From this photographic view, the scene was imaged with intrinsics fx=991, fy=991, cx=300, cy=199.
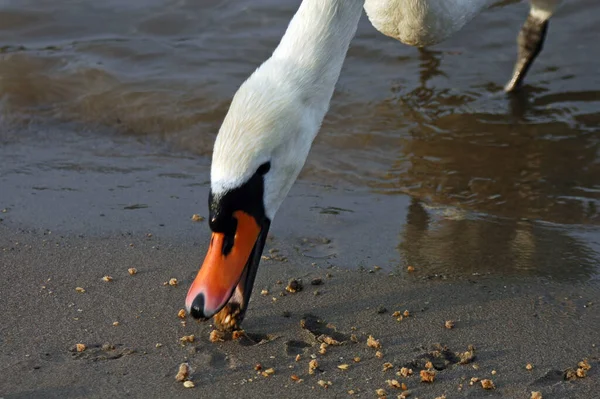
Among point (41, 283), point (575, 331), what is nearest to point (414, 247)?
point (575, 331)

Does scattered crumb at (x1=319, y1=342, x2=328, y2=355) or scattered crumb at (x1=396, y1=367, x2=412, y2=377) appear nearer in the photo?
scattered crumb at (x1=396, y1=367, x2=412, y2=377)

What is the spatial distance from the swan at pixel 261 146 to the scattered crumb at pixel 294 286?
0.44 meters

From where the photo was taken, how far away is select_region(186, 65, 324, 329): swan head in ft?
11.9

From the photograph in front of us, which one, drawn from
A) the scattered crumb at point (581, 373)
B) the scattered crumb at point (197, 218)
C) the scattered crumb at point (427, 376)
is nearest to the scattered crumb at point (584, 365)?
the scattered crumb at point (581, 373)

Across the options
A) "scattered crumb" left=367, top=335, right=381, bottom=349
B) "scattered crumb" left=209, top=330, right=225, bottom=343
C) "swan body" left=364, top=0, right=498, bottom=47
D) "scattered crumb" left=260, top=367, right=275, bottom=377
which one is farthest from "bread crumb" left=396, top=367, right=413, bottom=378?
"swan body" left=364, top=0, right=498, bottom=47

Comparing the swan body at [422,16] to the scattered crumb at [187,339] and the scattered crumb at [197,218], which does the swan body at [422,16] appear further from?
the scattered crumb at [187,339]

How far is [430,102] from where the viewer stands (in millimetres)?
7434

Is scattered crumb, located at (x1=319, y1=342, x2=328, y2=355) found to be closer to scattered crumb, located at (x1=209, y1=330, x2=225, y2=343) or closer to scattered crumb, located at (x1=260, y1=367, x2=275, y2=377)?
scattered crumb, located at (x1=260, y1=367, x2=275, y2=377)

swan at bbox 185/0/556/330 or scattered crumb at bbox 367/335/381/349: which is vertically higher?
swan at bbox 185/0/556/330

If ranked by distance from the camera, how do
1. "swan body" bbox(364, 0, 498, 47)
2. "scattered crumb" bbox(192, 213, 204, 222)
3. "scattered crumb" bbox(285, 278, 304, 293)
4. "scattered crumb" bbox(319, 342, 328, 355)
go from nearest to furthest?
"scattered crumb" bbox(319, 342, 328, 355) → "scattered crumb" bbox(285, 278, 304, 293) → "scattered crumb" bbox(192, 213, 204, 222) → "swan body" bbox(364, 0, 498, 47)

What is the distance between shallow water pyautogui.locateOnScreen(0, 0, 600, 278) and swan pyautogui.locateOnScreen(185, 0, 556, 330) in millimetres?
986

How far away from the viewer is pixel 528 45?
304 inches

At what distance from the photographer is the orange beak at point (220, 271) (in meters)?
3.61

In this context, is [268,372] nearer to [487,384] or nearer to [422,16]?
[487,384]
